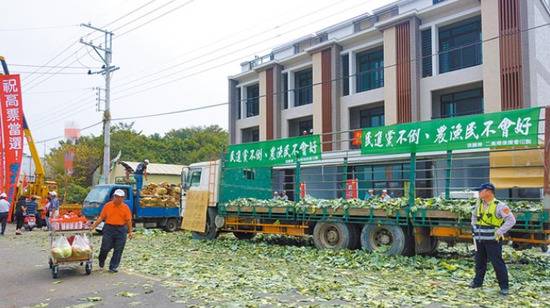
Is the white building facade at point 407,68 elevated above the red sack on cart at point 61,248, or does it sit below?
above

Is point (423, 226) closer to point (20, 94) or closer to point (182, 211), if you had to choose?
point (182, 211)

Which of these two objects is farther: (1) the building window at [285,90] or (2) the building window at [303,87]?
(1) the building window at [285,90]

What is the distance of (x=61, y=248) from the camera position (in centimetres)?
Result: 867

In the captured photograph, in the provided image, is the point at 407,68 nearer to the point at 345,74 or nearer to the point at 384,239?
the point at 345,74

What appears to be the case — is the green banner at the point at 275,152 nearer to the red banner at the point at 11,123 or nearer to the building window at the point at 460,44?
the red banner at the point at 11,123

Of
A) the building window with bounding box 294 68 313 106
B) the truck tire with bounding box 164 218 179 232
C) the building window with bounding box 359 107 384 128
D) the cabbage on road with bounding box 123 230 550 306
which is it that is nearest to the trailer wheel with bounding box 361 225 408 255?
the cabbage on road with bounding box 123 230 550 306

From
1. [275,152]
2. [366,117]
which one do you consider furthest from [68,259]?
[366,117]

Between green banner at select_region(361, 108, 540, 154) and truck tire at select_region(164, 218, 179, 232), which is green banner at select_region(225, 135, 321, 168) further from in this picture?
truck tire at select_region(164, 218, 179, 232)

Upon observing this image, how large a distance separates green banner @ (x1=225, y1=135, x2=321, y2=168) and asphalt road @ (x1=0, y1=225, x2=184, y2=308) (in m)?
5.82

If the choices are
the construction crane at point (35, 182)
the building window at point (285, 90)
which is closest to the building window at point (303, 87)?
the building window at point (285, 90)

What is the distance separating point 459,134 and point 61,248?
26.9 ft

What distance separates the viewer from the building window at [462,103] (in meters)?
23.3

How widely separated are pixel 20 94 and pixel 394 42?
1884cm

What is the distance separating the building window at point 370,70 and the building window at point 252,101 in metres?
9.56
